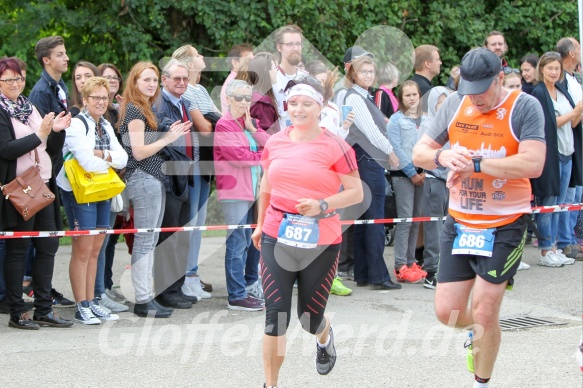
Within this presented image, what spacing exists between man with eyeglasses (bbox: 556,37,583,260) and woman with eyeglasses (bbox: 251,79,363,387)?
5960 millimetres

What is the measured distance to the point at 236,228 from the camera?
8.59m

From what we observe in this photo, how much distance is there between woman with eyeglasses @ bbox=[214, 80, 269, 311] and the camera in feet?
28.3

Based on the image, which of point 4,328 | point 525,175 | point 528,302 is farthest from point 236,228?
point 525,175

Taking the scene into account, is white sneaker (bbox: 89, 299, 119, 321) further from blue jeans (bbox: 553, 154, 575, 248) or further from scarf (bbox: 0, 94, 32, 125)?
blue jeans (bbox: 553, 154, 575, 248)

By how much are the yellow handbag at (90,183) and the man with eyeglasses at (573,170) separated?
19.5 ft

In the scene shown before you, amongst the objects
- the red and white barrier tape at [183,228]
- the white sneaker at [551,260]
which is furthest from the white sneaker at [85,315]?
the white sneaker at [551,260]

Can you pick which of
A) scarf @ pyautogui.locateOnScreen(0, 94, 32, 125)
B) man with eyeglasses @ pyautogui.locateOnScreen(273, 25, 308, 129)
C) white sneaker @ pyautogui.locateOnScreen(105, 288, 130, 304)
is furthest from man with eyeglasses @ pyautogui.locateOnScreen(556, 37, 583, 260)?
scarf @ pyautogui.locateOnScreen(0, 94, 32, 125)

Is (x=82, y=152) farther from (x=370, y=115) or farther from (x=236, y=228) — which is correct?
(x=370, y=115)

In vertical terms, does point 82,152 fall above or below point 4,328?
above

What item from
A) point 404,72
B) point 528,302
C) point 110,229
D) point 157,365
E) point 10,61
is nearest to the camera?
point 157,365

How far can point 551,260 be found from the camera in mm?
10977

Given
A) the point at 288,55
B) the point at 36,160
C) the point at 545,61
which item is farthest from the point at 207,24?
the point at 36,160

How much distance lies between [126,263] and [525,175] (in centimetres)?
670

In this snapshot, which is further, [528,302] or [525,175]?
[528,302]
